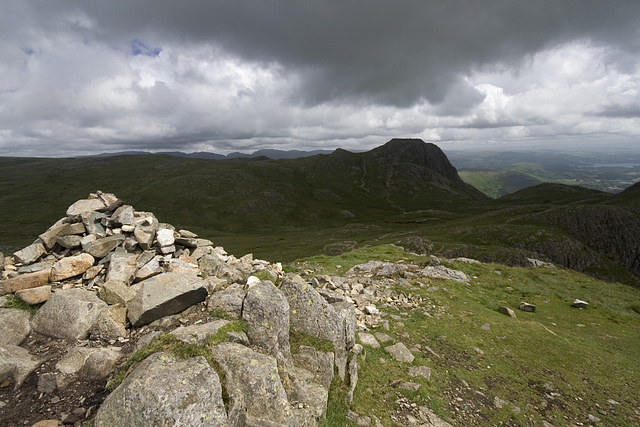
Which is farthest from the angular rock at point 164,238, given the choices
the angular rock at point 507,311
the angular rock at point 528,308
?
the angular rock at point 528,308

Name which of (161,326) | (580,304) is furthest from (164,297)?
(580,304)

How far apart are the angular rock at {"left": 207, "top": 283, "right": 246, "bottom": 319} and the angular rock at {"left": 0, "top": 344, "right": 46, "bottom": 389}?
211 inches

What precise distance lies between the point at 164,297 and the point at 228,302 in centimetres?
257

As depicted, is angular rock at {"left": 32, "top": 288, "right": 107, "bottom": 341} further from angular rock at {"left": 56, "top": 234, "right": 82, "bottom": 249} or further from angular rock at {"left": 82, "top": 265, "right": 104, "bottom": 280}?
angular rock at {"left": 56, "top": 234, "right": 82, "bottom": 249}

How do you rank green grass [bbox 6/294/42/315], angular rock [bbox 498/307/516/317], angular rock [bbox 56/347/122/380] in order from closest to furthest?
angular rock [bbox 56/347/122/380] < green grass [bbox 6/294/42/315] < angular rock [bbox 498/307/516/317]

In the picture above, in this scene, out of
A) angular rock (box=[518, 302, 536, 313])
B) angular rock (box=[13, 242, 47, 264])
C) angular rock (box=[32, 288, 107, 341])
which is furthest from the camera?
angular rock (box=[518, 302, 536, 313])

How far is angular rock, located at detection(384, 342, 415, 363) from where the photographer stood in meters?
15.6

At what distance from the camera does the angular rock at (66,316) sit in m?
10.3

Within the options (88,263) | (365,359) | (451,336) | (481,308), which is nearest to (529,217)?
(481,308)

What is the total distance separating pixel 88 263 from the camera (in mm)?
13531

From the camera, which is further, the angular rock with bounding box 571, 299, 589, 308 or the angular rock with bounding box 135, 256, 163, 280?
the angular rock with bounding box 571, 299, 589, 308

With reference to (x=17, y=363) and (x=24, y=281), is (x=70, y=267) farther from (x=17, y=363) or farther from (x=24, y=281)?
(x=17, y=363)

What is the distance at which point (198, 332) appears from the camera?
31.2 ft

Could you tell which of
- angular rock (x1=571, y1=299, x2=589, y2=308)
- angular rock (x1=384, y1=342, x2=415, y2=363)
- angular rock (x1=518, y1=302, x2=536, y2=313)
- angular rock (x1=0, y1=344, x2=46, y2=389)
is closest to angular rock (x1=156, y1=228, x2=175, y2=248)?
angular rock (x1=0, y1=344, x2=46, y2=389)
